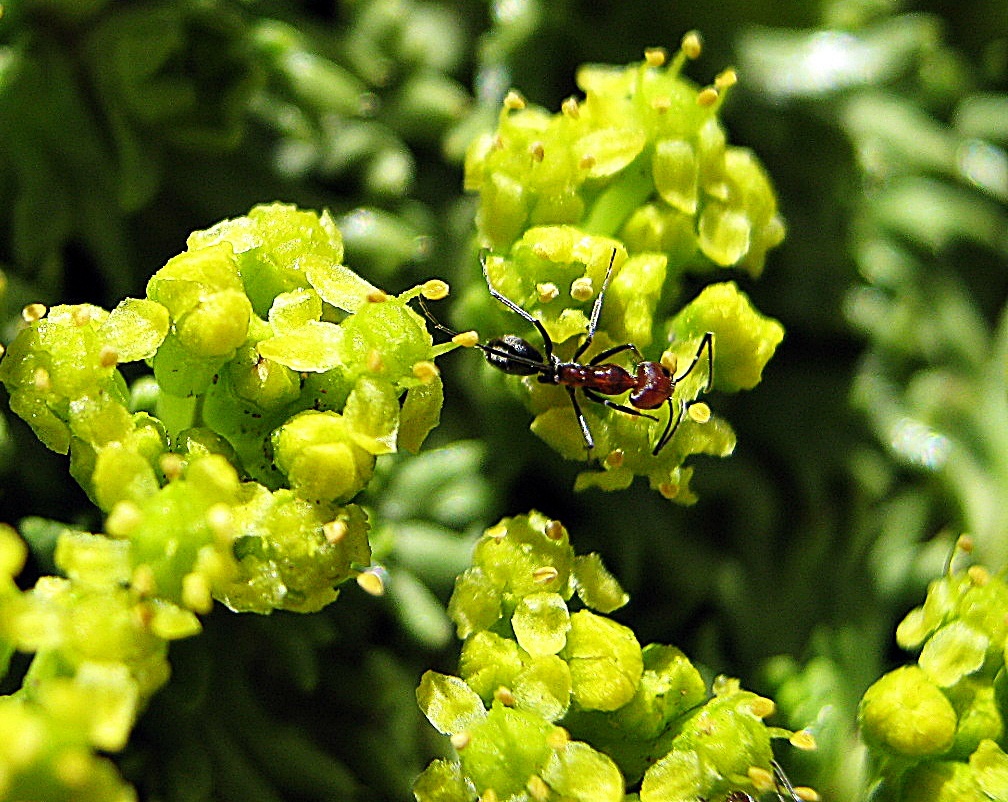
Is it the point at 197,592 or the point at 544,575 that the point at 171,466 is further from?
the point at 544,575

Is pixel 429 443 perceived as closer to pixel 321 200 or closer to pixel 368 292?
pixel 321 200

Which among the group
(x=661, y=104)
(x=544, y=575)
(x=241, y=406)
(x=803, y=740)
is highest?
(x=661, y=104)

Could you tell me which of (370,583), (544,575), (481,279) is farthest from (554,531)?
(481,279)

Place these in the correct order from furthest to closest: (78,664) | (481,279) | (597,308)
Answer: (481,279) < (597,308) < (78,664)

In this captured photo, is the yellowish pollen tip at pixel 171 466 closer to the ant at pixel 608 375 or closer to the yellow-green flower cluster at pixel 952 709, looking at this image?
the ant at pixel 608 375

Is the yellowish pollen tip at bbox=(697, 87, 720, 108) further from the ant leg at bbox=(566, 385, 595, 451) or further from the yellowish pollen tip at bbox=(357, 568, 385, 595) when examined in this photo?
the yellowish pollen tip at bbox=(357, 568, 385, 595)

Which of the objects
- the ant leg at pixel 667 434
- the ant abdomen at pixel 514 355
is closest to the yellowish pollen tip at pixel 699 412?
the ant leg at pixel 667 434
